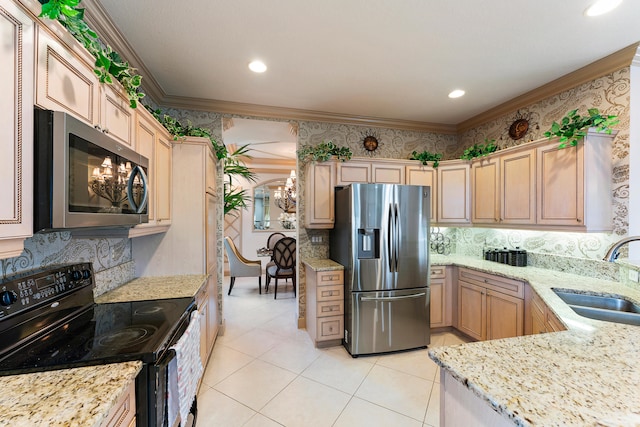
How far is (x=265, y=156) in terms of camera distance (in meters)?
6.64

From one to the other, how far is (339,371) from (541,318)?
1.72 metres

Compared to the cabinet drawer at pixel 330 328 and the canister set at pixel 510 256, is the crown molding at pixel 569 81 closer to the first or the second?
the canister set at pixel 510 256

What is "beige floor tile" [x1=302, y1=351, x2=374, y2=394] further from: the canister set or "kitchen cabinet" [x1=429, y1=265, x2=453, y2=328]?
the canister set

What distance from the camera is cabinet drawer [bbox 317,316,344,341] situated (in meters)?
2.96

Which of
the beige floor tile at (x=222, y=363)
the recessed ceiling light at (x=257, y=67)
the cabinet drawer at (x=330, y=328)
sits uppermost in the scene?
the recessed ceiling light at (x=257, y=67)

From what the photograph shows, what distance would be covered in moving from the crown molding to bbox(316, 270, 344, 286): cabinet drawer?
2.83 metres

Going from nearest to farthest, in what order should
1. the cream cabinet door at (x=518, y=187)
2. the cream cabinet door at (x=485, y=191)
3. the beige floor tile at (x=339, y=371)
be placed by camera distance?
the beige floor tile at (x=339, y=371)
the cream cabinet door at (x=518, y=187)
the cream cabinet door at (x=485, y=191)

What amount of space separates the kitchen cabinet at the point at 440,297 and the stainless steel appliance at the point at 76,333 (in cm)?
273

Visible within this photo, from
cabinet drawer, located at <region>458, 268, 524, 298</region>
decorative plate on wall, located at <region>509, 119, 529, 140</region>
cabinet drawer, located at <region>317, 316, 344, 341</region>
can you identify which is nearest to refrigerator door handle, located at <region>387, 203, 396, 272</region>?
cabinet drawer, located at <region>317, 316, 344, 341</region>

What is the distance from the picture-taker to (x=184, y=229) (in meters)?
2.39

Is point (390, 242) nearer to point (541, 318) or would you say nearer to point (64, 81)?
point (541, 318)

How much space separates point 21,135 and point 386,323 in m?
2.96

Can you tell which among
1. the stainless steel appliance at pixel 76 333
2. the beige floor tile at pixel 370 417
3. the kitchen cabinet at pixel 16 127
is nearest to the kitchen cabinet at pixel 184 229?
the stainless steel appliance at pixel 76 333

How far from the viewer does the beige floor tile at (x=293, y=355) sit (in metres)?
2.64
